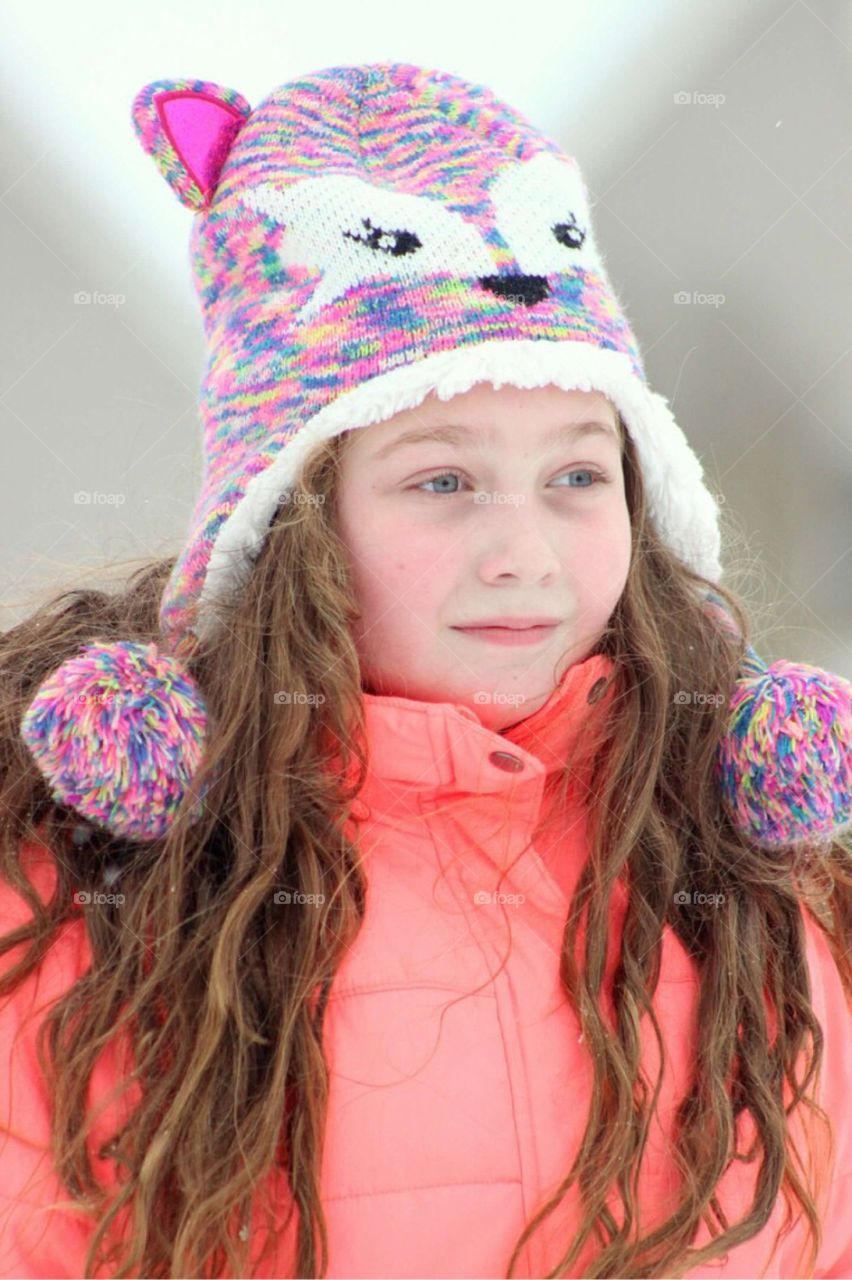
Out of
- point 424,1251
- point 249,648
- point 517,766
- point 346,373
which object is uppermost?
point 346,373

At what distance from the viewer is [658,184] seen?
182cm

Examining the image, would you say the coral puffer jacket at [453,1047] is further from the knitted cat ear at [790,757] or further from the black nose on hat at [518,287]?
the black nose on hat at [518,287]

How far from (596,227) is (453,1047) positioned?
4.12 ft

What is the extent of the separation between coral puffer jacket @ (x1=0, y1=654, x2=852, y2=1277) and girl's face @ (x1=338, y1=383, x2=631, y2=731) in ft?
0.19

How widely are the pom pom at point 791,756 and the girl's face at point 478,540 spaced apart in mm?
194

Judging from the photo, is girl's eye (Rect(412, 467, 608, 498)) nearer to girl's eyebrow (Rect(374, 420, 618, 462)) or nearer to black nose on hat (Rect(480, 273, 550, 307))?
girl's eyebrow (Rect(374, 420, 618, 462))

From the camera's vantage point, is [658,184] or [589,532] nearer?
[589,532]

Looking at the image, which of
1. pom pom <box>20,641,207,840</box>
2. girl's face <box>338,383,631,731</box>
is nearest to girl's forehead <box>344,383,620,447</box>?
girl's face <box>338,383,631,731</box>

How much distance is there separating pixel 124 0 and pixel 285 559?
95 centimetres

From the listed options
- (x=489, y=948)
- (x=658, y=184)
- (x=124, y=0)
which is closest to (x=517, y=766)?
(x=489, y=948)

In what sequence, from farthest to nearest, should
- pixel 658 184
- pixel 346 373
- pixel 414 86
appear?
pixel 658 184 → pixel 414 86 → pixel 346 373

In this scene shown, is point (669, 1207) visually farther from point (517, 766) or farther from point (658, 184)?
point (658, 184)

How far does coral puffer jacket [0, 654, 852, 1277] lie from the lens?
39.7 inches

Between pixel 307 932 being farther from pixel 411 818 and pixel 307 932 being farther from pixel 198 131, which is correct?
pixel 198 131
